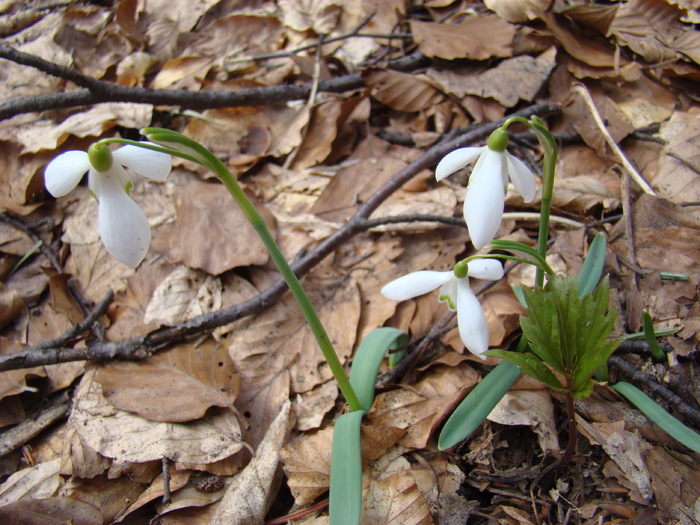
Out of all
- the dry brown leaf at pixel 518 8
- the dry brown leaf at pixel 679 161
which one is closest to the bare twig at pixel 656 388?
the dry brown leaf at pixel 679 161

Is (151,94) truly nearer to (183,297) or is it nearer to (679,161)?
(183,297)

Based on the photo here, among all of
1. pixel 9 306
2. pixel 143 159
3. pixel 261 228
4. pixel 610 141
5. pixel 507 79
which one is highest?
pixel 143 159

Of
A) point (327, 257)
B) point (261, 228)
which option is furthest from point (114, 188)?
point (327, 257)

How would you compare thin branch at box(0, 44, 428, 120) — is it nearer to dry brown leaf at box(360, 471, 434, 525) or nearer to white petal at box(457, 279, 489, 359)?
white petal at box(457, 279, 489, 359)

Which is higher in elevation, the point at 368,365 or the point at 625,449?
the point at 368,365

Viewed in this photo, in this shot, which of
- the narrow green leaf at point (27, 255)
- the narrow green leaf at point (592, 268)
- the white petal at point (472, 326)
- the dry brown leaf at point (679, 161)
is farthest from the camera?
the narrow green leaf at point (27, 255)

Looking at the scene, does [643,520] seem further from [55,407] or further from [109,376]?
[55,407]

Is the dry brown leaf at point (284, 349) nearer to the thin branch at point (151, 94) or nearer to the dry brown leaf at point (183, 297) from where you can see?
the dry brown leaf at point (183, 297)
